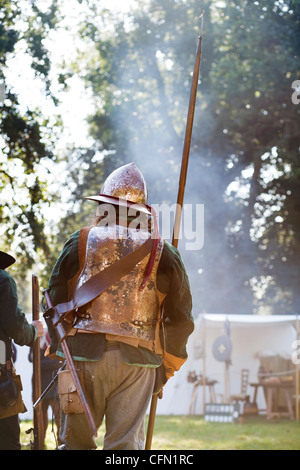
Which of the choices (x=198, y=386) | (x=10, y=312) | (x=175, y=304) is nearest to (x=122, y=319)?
(x=175, y=304)

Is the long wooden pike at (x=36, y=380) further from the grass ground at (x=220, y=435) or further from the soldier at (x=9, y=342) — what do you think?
the grass ground at (x=220, y=435)

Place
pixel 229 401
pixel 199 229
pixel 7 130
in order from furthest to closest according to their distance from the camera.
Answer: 1. pixel 199 229
2. pixel 229 401
3. pixel 7 130

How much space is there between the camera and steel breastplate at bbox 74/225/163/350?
143 inches

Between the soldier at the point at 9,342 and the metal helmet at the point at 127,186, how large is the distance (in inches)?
40.4

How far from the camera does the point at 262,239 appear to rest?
71.5ft

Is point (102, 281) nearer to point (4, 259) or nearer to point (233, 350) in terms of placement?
point (4, 259)

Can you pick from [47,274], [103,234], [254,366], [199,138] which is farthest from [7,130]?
[199,138]

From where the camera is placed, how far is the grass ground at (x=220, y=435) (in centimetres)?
940

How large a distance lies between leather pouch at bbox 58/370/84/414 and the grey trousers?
35 millimetres

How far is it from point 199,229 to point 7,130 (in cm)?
1315

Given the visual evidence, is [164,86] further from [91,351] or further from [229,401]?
[91,351]

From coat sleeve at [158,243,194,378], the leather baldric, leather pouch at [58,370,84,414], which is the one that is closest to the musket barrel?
leather pouch at [58,370,84,414]

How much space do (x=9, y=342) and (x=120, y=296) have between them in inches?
57.0

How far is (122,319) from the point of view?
11.9 feet
